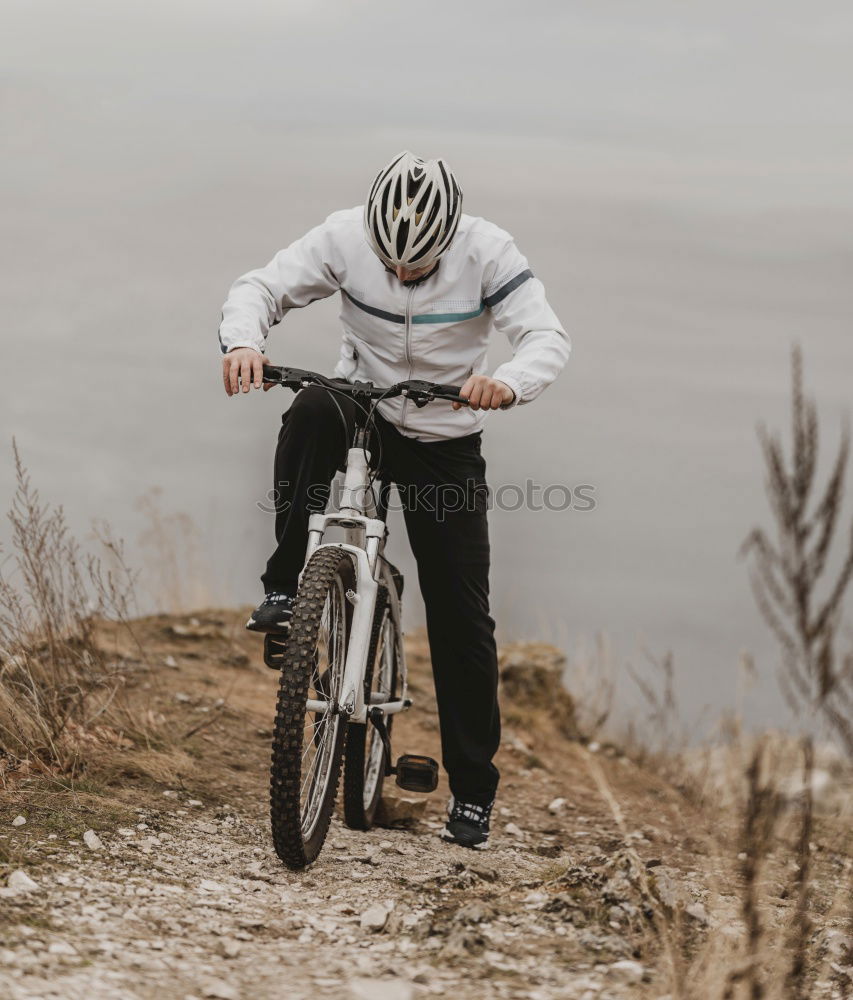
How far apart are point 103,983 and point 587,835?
3647 mm

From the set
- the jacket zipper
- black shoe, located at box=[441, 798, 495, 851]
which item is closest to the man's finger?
the jacket zipper

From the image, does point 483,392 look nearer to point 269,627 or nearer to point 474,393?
point 474,393

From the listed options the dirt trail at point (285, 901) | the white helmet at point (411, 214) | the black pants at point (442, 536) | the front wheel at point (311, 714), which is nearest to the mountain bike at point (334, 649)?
the front wheel at point (311, 714)

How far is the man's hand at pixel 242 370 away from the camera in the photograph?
445cm

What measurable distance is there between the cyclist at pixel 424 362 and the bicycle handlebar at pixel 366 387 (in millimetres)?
85

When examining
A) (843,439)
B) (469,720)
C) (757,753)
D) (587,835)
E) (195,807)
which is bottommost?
(587,835)

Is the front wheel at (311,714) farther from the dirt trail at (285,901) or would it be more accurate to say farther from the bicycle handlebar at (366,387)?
the bicycle handlebar at (366,387)

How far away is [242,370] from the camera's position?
4457 mm

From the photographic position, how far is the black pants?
4.66 metres

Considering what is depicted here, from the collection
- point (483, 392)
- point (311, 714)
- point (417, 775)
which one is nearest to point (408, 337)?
point (483, 392)

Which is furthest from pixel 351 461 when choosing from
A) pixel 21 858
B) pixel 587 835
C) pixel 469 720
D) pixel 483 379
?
pixel 587 835

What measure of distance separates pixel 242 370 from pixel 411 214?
2.93 ft

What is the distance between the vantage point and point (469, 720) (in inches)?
214

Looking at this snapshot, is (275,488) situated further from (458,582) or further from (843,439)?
(843,439)
